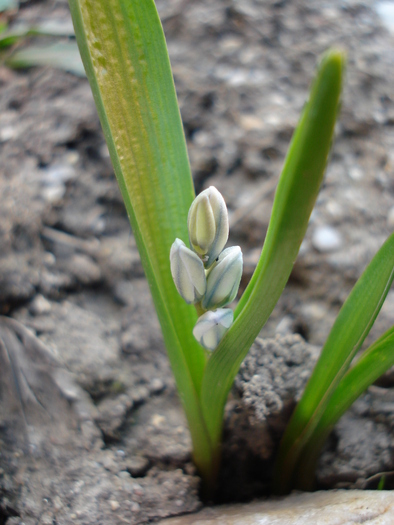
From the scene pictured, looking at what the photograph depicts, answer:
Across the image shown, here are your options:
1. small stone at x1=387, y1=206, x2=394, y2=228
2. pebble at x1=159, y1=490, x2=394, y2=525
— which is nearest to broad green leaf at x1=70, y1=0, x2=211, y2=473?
pebble at x1=159, y1=490, x2=394, y2=525

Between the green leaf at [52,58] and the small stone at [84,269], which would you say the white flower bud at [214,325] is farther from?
the green leaf at [52,58]

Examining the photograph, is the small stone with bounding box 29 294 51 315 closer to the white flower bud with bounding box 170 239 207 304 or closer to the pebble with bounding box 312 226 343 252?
the white flower bud with bounding box 170 239 207 304

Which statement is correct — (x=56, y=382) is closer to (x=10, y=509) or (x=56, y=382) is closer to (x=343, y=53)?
(x=10, y=509)

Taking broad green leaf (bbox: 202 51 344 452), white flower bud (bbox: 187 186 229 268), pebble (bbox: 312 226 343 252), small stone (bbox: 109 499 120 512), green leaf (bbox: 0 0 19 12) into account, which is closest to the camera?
broad green leaf (bbox: 202 51 344 452)

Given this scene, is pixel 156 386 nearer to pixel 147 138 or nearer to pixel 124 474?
pixel 124 474

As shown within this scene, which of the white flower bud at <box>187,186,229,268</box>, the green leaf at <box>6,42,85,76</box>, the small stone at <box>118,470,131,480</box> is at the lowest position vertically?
the small stone at <box>118,470,131,480</box>

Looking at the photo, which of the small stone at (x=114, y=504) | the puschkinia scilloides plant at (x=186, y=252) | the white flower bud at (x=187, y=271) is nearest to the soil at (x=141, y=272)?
the small stone at (x=114, y=504)

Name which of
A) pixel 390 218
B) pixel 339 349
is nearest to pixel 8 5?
pixel 390 218
